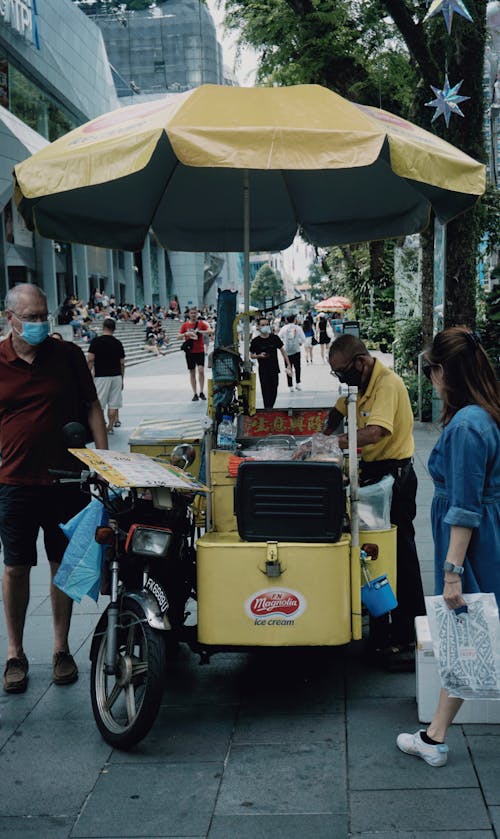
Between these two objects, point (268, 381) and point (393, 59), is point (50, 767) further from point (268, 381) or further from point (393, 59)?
point (393, 59)

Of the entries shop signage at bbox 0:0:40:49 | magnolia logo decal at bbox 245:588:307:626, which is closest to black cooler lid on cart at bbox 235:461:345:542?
magnolia logo decal at bbox 245:588:307:626

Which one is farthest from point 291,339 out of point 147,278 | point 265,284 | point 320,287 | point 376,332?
point 265,284

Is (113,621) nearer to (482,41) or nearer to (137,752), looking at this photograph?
(137,752)

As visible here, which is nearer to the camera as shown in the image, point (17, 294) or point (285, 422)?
point (17, 294)

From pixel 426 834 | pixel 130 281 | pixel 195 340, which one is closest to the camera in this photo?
pixel 426 834

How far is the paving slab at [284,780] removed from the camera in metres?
3.12

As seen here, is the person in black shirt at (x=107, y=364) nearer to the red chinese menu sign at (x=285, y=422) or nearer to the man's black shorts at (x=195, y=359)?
the man's black shorts at (x=195, y=359)

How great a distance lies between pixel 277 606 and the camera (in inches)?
148

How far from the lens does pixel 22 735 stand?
12.4 feet

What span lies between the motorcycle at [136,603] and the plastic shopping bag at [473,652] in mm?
1121

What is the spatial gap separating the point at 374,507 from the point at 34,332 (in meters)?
1.80

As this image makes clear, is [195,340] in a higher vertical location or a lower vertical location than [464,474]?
lower

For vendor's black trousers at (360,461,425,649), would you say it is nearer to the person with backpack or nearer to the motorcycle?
the motorcycle

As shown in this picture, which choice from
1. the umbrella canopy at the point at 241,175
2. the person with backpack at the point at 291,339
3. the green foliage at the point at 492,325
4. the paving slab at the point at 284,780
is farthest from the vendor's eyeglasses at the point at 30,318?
the person with backpack at the point at 291,339
